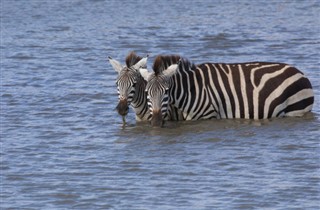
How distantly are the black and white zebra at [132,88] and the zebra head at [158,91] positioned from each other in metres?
0.20

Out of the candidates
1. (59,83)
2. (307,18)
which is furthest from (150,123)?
(307,18)

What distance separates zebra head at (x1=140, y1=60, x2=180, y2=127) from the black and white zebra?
20 cm

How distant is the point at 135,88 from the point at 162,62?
46 centimetres

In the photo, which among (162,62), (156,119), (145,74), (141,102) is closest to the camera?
(156,119)

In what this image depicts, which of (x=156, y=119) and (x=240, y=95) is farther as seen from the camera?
(x=240, y=95)

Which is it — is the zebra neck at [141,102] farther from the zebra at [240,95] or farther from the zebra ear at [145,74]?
the zebra at [240,95]

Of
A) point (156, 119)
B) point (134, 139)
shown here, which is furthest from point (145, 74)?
point (134, 139)

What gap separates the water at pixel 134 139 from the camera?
36.2ft

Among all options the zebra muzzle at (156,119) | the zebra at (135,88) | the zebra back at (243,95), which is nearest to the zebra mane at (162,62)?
the zebra at (135,88)

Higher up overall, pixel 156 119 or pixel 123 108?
pixel 123 108

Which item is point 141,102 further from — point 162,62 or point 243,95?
point 243,95

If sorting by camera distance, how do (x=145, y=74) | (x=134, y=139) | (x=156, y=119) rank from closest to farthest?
1. (x=134, y=139)
2. (x=156, y=119)
3. (x=145, y=74)

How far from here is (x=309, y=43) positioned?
21.1 metres

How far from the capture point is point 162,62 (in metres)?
14.2
